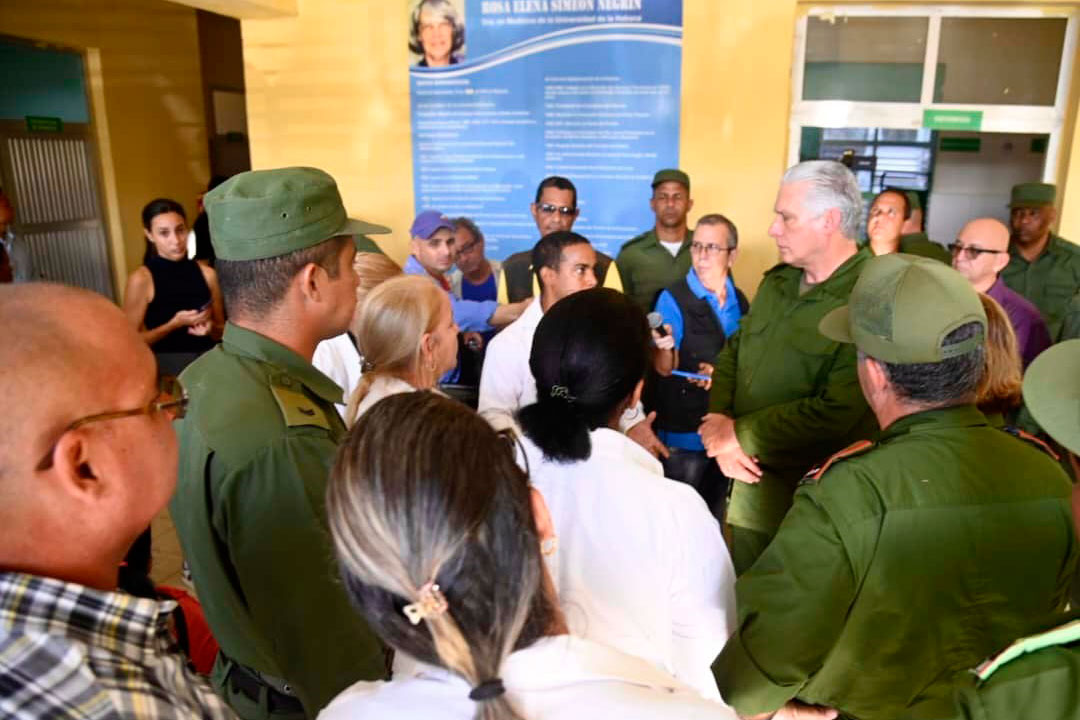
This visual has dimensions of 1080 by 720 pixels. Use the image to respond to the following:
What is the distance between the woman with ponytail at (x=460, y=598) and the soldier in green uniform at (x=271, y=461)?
0.42 metres

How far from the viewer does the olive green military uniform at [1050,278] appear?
12.3 ft

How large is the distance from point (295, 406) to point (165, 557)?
260 centimetres

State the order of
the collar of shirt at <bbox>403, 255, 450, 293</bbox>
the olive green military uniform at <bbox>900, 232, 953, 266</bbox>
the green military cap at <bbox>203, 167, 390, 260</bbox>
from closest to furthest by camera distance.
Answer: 1. the green military cap at <bbox>203, 167, 390, 260</bbox>
2. the collar of shirt at <bbox>403, 255, 450, 293</bbox>
3. the olive green military uniform at <bbox>900, 232, 953, 266</bbox>

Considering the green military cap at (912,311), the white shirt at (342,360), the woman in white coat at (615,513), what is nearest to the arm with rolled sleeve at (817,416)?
the green military cap at (912,311)

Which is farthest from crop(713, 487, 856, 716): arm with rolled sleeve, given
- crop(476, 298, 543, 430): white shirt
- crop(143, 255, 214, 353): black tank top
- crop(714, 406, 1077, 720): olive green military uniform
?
crop(143, 255, 214, 353): black tank top

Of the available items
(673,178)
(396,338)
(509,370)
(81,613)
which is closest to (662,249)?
(673,178)

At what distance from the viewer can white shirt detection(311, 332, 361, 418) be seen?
7.84ft

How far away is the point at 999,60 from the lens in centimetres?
405

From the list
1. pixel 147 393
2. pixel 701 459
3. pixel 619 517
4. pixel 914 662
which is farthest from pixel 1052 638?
pixel 701 459

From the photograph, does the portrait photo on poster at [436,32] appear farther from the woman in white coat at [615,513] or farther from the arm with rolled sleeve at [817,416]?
the woman in white coat at [615,513]

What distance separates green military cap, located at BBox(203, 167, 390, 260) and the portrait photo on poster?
132 inches

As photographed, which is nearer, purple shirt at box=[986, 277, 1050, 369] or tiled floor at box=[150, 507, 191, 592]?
purple shirt at box=[986, 277, 1050, 369]

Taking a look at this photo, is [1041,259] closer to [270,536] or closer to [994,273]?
[994,273]

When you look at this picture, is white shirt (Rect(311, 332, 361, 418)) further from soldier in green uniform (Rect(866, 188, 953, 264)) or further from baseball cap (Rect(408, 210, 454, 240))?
soldier in green uniform (Rect(866, 188, 953, 264))
